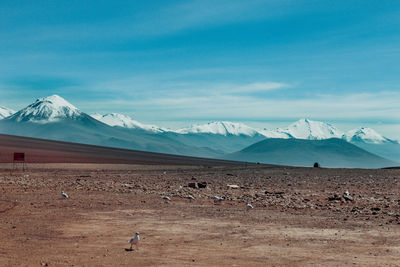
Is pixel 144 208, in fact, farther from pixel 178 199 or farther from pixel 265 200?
pixel 265 200

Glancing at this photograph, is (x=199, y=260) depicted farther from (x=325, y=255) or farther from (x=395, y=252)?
(x=395, y=252)

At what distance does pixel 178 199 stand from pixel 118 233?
10932 millimetres

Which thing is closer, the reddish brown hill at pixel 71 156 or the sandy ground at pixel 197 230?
the sandy ground at pixel 197 230

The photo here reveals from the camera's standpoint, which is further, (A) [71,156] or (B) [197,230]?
(A) [71,156]

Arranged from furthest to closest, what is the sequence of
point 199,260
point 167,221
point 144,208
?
point 144,208, point 167,221, point 199,260

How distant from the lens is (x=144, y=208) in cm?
2306

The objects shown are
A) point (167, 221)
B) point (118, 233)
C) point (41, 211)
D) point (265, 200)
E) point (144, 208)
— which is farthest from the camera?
point (265, 200)

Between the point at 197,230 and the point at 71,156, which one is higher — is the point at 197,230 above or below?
below

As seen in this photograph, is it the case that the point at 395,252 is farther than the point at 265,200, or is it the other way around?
the point at 265,200

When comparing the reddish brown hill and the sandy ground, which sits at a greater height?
the reddish brown hill

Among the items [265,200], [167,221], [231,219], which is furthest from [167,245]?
[265,200]

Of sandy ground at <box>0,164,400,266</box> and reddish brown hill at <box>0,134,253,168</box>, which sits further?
reddish brown hill at <box>0,134,253,168</box>

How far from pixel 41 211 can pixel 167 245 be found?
9.05 meters

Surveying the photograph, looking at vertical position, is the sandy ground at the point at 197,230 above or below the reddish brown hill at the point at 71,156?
below
